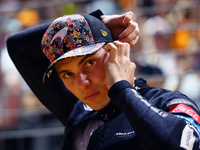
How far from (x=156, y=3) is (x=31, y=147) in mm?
2252

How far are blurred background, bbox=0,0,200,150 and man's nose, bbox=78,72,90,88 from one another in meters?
2.50

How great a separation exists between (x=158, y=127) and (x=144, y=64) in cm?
304

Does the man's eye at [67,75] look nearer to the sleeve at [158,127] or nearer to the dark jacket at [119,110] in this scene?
the dark jacket at [119,110]

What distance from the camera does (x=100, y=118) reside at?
1965 mm

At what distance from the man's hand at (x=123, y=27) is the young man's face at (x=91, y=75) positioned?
0.15 metres

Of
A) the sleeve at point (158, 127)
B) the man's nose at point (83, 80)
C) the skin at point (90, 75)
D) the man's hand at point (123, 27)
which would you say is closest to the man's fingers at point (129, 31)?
the man's hand at point (123, 27)

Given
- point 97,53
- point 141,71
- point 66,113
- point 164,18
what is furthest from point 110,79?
point 164,18

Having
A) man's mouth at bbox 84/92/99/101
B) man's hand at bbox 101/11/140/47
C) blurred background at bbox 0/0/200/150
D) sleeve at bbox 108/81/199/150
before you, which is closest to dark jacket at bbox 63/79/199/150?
sleeve at bbox 108/81/199/150

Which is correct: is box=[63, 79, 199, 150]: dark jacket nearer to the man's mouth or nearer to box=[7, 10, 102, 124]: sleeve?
the man's mouth

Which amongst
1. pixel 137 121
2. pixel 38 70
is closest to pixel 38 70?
pixel 38 70

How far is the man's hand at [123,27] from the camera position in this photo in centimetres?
192

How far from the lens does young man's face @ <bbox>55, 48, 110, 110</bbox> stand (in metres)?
1.81

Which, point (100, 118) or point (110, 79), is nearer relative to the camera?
point (110, 79)

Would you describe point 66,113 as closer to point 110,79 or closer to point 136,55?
point 110,79
